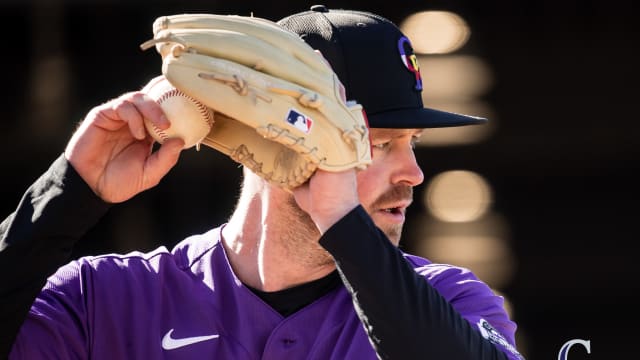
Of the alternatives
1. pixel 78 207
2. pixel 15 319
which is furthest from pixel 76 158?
pixel 15 319

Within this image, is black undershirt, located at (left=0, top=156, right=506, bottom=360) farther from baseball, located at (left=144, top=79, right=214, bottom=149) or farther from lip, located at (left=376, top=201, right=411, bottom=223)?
lip, located at (left=376, top=201, right=411, bottom=223)

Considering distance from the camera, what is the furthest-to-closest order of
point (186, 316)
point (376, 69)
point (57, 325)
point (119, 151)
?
1. point (376, 69)
2. point (186, 316)
3. point (57, 325)
4. point (119, 151)

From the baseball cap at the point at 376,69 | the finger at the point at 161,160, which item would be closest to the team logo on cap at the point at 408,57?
the baseball cap at the point at 376,69

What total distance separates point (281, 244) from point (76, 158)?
52 centimetres

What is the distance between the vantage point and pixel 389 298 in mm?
1727

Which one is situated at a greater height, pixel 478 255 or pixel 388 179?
pixel 388 179

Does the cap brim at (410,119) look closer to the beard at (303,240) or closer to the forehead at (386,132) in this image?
the forehead at (386,132)

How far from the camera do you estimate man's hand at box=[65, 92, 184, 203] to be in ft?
5.85

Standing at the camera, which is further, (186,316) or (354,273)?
(186,316)

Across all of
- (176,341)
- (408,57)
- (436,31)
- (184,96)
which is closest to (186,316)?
(176,341)

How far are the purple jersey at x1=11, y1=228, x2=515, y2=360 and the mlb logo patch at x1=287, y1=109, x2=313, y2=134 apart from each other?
463 mm

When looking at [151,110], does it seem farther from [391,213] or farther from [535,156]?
[535,156]

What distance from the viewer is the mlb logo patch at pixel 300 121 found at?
176 cm

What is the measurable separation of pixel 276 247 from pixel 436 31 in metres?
2.03
